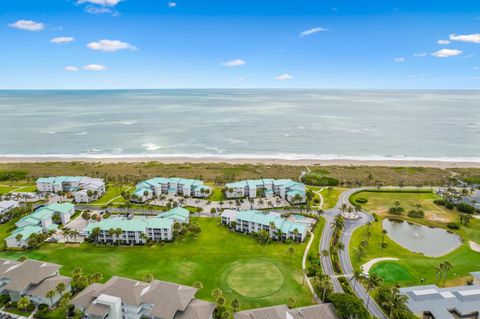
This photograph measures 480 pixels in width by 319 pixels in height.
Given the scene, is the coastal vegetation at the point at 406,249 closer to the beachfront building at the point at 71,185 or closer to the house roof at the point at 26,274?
the house roof at the point at 26,274

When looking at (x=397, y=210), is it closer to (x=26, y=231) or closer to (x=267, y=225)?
(x=267, y=225)

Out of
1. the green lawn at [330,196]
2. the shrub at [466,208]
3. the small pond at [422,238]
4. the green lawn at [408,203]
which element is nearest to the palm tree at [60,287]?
the green lawn at [330,196]

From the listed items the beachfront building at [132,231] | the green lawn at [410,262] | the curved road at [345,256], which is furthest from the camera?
the beachfront building at [132,231]

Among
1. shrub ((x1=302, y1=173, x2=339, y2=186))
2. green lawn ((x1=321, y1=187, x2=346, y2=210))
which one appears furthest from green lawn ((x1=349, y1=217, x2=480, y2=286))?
shrub ((x1=302, y1=173, x2=339, y2=186))

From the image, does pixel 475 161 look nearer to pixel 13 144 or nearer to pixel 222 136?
pixel 222 136

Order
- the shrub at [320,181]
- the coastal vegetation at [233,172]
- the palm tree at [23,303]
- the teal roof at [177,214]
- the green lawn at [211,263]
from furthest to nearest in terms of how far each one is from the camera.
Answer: the coastal vegetation at [233,172]
the shrub at [320,181]
the teal roof at [177,214]
the green lawn at [211,263]
the palm tree at [23,303]

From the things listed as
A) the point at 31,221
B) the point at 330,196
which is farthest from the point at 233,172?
the point at 31,221

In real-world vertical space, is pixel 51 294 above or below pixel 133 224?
below
